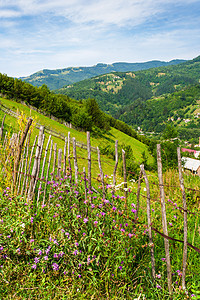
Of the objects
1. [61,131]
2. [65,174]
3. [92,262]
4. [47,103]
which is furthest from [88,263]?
[47,103]

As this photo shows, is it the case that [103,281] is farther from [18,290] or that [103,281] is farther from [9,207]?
[9,207]

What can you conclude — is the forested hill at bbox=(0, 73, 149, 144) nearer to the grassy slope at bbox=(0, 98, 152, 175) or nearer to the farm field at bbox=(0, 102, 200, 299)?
the grassy slope at bbox=(0, 98, 152, 175)

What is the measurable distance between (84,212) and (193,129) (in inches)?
7669

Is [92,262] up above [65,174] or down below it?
below

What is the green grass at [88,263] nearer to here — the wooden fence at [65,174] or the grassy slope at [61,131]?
the wooden fence at [65,174]

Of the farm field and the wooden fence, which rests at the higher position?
the wooden fence

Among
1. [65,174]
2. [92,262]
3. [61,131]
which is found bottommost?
[92,262]

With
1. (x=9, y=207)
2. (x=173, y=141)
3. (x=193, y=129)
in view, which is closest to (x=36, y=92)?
(x=173, y=141)

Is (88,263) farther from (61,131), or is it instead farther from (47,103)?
(47,103)

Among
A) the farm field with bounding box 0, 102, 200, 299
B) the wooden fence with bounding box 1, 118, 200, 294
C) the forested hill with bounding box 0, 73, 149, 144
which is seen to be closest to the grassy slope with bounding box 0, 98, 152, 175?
the wooden fence with bounding box 1, 118, 200, 294

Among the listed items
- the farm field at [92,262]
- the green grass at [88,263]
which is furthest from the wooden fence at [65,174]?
the green grass at [88,263]

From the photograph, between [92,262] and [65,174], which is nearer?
[92,262]

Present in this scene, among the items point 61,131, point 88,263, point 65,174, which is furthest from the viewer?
point 61,131

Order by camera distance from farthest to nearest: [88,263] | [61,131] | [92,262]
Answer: [61,131]
[92,262]
[88,263]
